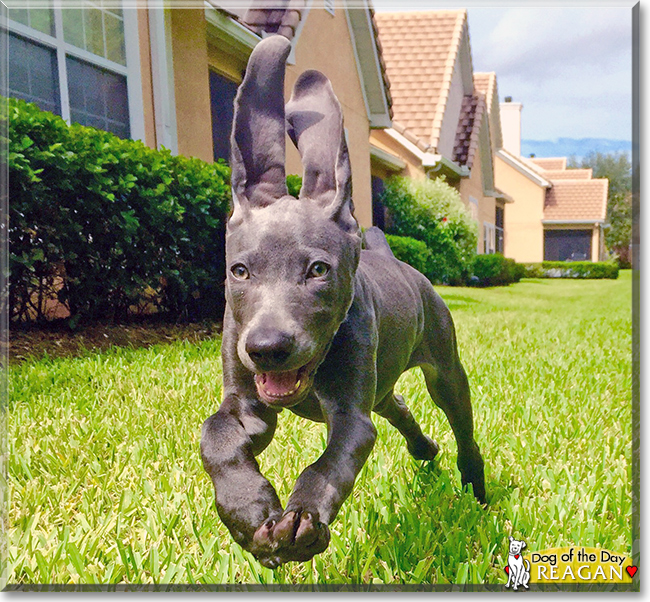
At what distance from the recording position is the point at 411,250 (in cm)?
283

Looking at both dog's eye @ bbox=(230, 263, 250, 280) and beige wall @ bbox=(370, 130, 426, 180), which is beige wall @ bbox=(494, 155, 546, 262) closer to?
beige wall @ bbox=(370, 130, 426, 180)

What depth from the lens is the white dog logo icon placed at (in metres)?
1.66

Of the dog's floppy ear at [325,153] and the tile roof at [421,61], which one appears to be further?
the tile roof at [421,61]

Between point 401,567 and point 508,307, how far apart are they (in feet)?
12.0

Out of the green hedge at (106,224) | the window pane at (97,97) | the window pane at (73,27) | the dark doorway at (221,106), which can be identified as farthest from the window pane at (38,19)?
the dark doorway at (221,106)

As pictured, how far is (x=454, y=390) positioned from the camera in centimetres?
183

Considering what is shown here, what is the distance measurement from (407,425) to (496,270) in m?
1.57

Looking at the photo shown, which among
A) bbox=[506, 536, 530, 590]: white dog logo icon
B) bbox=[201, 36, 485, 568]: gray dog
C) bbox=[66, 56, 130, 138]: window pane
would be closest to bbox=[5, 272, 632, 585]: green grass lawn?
bbox=[506, 536, 530, 590]: white dog logo icon

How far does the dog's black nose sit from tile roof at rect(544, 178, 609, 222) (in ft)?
5.55

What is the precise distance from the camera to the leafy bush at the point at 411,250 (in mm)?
2830

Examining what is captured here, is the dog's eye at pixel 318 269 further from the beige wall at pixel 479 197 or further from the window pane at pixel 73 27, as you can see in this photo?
the window pane at pixel 73 27

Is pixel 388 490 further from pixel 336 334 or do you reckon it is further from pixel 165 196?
pixel 165 196

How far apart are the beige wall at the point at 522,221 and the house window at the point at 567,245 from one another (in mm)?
50

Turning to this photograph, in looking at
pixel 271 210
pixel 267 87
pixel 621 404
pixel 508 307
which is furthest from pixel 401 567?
pixel 508 307
